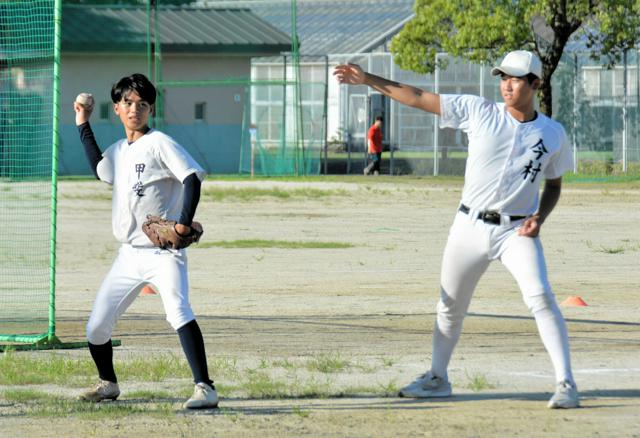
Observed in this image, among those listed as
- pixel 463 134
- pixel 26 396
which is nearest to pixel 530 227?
pixel 26 396

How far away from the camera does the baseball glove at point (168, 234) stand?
8.25 metres

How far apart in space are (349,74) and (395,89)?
1.08 feet

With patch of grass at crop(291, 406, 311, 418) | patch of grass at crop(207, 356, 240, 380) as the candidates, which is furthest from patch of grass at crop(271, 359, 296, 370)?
patch of grass at crop(291, 406, 311, 418)

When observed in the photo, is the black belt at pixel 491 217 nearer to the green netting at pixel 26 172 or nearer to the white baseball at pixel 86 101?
the white baseball at pixel 86 101

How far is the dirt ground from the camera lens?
→ 815 centimetres

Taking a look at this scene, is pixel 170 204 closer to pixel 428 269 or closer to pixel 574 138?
pixel 428 269

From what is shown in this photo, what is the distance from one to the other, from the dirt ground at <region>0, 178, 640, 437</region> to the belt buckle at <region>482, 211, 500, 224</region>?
1149 millimetres

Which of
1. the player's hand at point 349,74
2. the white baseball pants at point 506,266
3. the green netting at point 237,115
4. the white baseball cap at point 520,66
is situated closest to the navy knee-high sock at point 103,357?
the white baseball pants at point 506,266

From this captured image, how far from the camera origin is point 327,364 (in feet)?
33.0

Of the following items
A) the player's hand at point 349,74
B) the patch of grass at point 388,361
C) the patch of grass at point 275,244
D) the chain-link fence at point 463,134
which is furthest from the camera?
the chain-link fence at point 463,134

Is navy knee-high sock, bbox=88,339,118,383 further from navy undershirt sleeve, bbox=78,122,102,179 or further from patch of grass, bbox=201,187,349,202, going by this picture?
patch of grass, bbox=201,187,349,202

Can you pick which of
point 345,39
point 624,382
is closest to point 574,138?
point 345,39

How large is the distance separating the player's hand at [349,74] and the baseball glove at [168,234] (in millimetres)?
1337

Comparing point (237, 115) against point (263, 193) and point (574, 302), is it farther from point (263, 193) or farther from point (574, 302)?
point (574, 302)
